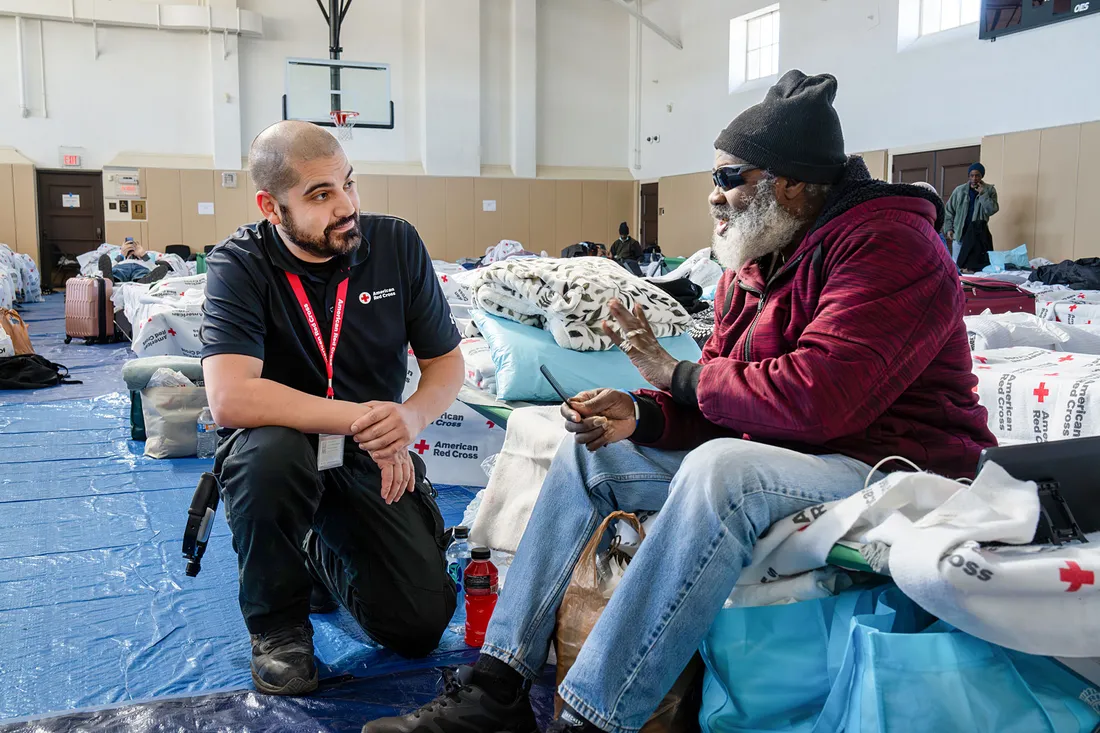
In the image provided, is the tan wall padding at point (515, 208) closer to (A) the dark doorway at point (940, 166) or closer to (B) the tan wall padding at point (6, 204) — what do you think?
(A) the dark doorway at point (940, 166)

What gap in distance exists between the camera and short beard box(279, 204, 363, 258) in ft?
6.40

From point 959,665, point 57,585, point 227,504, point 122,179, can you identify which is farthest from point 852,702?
point 122,179

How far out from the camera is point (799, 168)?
5.46 feet

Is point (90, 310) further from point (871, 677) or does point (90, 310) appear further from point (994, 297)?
point (871, 677)

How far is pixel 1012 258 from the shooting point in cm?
783

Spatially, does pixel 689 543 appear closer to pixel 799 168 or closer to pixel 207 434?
pixel 799 168

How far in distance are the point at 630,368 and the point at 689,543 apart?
5.17 ft

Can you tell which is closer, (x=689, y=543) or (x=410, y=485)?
(x=689, y=543)

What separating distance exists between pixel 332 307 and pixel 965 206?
8.01 metres

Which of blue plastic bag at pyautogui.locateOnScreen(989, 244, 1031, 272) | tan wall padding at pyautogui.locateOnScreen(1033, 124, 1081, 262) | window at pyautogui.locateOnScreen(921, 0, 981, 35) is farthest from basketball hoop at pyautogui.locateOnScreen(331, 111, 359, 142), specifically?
tan wall padding at pyautogui.locateOnScreen(1033, 124, 1081, 262)

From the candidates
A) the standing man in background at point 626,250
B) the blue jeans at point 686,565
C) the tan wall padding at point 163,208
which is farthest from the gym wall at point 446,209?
the blue jeans at point 686,565

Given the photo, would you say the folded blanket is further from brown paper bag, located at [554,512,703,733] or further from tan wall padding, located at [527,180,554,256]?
tan wall padding, located at [527,180,554,256]

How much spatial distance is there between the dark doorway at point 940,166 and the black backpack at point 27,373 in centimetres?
751

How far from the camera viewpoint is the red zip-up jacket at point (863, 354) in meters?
1.46
